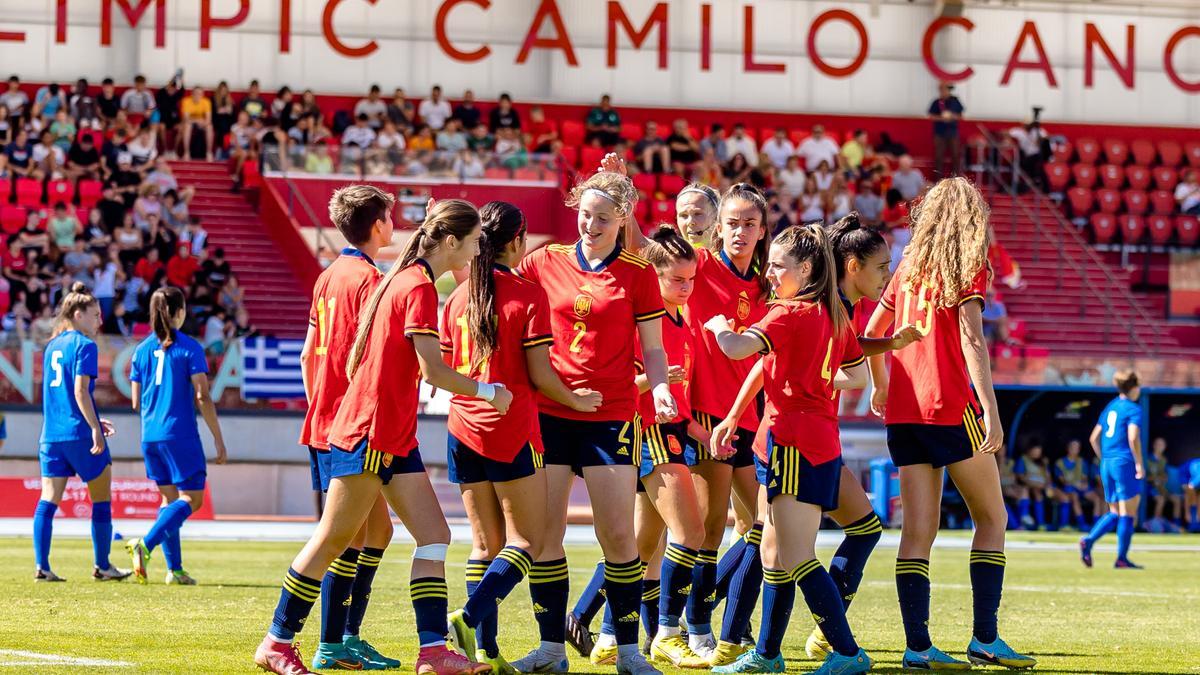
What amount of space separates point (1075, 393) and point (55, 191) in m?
16.7

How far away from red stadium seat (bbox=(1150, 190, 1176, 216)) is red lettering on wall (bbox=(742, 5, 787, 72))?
26.8 ft

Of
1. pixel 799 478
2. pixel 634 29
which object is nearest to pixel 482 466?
pixel 799 478

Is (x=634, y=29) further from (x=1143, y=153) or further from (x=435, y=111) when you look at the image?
(x=1143, y=153)

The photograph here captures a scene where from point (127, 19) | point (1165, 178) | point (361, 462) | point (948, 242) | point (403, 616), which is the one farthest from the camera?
point (1165, 178)

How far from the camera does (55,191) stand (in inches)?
1138

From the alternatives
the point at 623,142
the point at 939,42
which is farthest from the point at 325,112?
the point at 939,42

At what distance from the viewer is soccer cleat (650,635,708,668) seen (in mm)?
8008

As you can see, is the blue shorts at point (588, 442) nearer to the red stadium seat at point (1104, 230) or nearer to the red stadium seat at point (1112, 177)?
the red stadium seat at point (1104, 230)

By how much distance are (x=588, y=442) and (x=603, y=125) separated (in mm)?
26718

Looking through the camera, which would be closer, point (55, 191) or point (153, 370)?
point (153, 370)

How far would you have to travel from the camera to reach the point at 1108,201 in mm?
36031

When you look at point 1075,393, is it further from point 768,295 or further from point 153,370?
point 768,295

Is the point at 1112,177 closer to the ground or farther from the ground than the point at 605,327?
farther from the ground

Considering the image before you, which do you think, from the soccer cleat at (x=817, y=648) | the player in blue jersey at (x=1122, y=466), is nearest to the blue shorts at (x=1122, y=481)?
the player in blue jersey at (x=1122, y=466)
